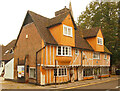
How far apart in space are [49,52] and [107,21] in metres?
24.3

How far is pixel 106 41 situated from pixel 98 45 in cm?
1032

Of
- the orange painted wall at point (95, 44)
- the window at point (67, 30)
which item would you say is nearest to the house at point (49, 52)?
the window at point (67, 30)

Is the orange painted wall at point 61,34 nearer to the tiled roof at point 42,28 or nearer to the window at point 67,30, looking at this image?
the window at point 67,30

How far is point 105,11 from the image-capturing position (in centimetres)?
3641

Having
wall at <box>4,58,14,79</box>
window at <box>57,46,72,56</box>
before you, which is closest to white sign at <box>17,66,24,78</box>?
wall at <box>4,58,14,79</box>

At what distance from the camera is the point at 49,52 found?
57.5ft

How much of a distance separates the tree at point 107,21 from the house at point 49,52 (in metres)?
13.2

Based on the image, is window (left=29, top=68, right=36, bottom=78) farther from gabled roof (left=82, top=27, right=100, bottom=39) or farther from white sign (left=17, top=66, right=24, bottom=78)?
gabled roof (left=82, top=27, right=100, bottom=39)

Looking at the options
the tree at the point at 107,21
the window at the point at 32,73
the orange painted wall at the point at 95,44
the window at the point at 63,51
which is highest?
the tree at the point at 107,21

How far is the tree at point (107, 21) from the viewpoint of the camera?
34219 mm

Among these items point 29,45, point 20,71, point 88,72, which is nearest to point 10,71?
point 20,71

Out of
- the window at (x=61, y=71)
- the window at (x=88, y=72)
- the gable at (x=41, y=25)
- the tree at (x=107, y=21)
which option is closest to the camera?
the gable at (x=41, y=25)

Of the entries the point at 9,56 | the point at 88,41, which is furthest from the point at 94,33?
the point at 9,56

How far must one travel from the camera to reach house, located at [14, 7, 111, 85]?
1718cm
